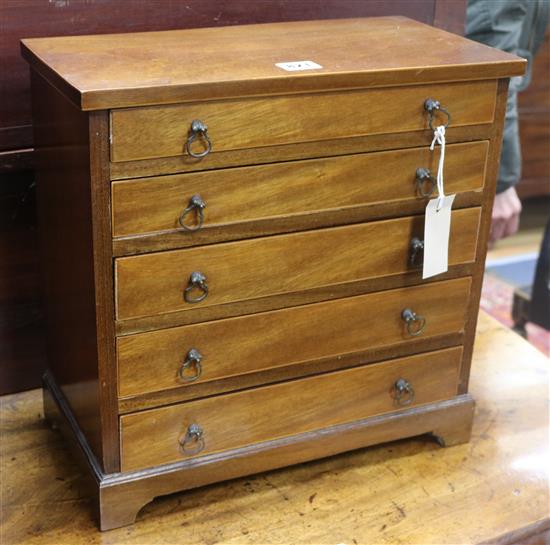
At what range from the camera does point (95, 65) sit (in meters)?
1.31

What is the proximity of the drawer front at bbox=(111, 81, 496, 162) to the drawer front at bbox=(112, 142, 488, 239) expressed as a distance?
0.12 feet

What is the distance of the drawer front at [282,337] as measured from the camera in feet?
4.52

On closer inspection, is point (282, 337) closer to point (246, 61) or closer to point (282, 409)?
point (282, 409)

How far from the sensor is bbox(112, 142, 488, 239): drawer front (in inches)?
50.6

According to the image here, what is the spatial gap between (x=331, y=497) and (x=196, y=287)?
41 cm

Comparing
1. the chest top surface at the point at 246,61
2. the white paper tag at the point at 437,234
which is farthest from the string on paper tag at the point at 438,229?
the chest top surface at the point at 246,61

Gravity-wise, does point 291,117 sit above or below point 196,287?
above

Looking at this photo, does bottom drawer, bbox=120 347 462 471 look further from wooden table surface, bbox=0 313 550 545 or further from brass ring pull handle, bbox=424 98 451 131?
brass ring pull handle, bbox=424 98 451 131

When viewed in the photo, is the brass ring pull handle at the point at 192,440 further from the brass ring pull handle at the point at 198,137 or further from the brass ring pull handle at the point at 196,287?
the brass ring pull handle at the point at 198,137

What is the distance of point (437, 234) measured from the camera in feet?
4.85

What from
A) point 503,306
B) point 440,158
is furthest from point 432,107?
point 503,306

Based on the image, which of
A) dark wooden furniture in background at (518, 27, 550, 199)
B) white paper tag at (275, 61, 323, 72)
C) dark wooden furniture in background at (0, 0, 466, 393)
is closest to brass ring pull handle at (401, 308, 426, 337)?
white paper tag at (275, 61, 323, 72)

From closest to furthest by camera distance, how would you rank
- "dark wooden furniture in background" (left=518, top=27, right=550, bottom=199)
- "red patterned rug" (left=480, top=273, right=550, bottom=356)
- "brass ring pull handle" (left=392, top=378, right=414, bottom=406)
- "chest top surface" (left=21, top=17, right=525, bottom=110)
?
1. "chest top surface" (left=21, top=17, right=525, bottom=110)
2. "brass ring pull handle" (left=392, top=378, right=414, bottom=406)
3. "red patterned rug" (left=480, top=273, right=550, bottom=356)
4. "dark wooden furniture in background" (left=518, top=27, right=550, bottom=199)

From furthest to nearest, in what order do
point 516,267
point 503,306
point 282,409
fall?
point 516,267 → point 503,306 → point 282,409
